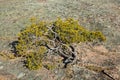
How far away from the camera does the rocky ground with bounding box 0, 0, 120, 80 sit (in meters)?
13.8

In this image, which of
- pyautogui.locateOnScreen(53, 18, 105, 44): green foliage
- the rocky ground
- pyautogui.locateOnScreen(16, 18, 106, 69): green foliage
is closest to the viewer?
the rocky ground

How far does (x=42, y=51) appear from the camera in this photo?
1428 cm

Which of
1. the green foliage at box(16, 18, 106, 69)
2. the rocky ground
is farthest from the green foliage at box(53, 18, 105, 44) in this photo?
the rocky ground

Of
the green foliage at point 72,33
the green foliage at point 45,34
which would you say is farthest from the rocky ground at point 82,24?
the green foliage at point 72,33

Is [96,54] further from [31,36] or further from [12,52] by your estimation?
[12,52]

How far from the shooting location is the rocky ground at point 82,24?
13828 mm

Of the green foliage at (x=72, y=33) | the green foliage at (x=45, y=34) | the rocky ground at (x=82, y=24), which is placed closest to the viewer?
the rocky ground at (x=82, y=24)

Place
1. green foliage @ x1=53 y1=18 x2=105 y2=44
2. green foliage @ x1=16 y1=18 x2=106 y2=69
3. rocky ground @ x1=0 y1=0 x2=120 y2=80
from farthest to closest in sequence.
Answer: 1. green foliage @ x1=53 y1=18 x2=105 y2=44
2. green foliage @ x1=16 y1=18 x2=106 y2=69
3. rocky ground @ x1=0 y1=0 x2=120 y2=80

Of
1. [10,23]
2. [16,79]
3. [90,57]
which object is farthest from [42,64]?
[10,23]

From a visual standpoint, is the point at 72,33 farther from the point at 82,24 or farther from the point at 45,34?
the point at 82,24

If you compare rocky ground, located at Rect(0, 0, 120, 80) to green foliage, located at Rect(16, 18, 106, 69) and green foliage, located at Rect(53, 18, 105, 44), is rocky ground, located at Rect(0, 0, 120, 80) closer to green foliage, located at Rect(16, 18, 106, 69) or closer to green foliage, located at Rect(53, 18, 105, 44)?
green foliage, located at Rect(16, 18, 106, 69)

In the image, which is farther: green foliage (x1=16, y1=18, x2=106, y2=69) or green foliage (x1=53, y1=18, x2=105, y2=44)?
green foliage (x1=53, y1=18, x2=105, y2=44)

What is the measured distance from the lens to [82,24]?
61.2ft

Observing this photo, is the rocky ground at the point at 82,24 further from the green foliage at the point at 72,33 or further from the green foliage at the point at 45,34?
the green foliage at the point at 72,33
